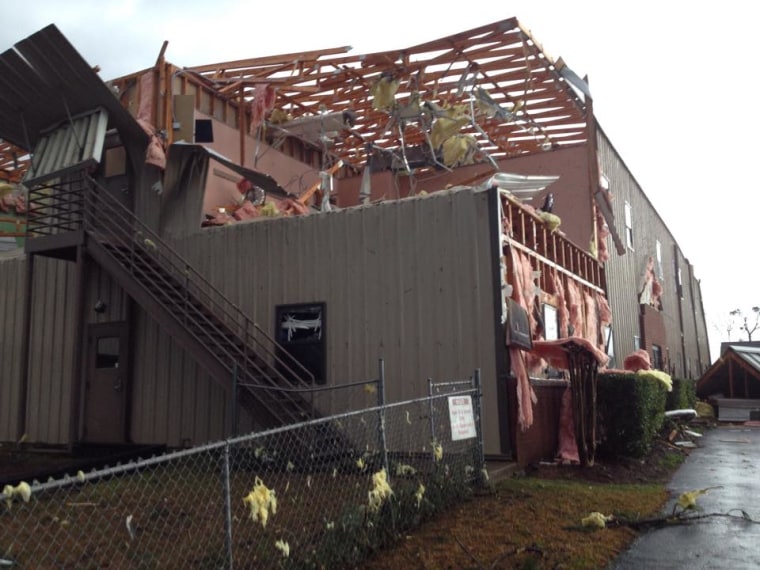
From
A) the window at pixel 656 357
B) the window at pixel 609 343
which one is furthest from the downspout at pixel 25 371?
the window at pixel 656 357

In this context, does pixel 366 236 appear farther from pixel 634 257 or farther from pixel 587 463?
pixel 634 257

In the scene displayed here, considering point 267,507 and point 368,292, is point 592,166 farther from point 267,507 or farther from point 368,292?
point 267,507

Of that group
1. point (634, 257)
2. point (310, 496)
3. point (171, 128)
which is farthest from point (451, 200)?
point (634, 257)

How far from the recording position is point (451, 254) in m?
10.0

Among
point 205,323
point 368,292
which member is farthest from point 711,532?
point 205,323

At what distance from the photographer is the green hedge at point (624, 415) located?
10211mm

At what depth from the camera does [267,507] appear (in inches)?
174

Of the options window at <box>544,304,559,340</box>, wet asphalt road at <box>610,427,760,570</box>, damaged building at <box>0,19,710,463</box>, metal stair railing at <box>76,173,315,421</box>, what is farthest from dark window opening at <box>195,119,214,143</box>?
wet asphalt road at <box>610,427,760,570</box>

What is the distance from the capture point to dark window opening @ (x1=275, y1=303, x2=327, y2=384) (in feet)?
36.2

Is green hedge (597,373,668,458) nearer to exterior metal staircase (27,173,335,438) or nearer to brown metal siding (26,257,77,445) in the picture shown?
exterior metal staircase (27,173,335,438)

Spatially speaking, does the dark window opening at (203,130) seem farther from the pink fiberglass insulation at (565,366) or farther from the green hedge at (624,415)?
the green hedge at (624,415)

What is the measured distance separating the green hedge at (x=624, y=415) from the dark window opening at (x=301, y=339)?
438 centimetres

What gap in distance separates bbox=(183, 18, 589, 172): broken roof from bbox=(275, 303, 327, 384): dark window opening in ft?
15.3

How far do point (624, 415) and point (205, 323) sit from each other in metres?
6.68
